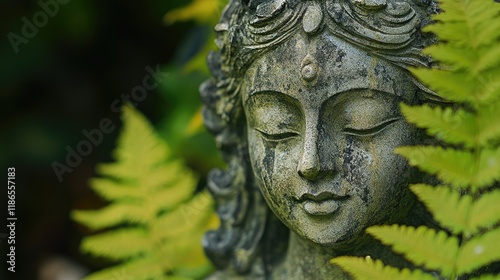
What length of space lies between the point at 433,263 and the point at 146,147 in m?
0.95

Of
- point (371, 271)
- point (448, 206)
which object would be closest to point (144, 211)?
point (371, 271)

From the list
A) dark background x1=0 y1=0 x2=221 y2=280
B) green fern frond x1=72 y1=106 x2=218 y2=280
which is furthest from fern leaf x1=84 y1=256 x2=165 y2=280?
dark background x1=0 y1=0 x2=221 y2=280

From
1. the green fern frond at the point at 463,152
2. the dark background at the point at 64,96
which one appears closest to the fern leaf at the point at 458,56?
the green fern frond at the point at 463,152

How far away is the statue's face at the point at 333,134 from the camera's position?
190cm

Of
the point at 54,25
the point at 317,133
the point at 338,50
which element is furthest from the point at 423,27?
the point at 54,25

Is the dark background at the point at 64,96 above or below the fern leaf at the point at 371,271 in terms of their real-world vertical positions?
below

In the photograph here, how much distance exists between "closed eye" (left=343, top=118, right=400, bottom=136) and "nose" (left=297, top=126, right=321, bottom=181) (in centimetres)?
7

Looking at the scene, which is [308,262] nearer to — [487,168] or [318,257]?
[318,257]

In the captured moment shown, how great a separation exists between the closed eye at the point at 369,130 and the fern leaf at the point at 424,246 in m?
0.31

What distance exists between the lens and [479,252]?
64.1 inches

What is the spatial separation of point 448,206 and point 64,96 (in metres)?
2.78

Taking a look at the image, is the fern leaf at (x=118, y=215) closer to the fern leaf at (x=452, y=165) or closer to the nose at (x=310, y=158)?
the nose at (x=310, y=158)

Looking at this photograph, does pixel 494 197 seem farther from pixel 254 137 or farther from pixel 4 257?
pixel 4 257

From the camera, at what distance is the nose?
189 centimetres
